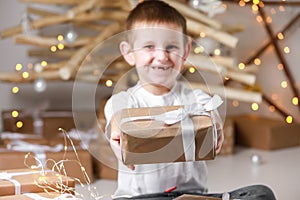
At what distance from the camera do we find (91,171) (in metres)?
2.28

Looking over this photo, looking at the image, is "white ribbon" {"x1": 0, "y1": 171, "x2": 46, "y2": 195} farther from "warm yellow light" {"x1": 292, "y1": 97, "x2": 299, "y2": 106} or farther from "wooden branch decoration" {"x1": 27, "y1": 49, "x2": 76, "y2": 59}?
"warm yellow light" {"x1": 292, "y1": 97, "x2": 299, "y2": 106}

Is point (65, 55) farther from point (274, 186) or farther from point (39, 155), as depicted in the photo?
point (274, 186)

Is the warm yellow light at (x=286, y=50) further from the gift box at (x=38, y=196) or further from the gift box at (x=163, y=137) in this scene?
the gift box at (x=38, y=196)

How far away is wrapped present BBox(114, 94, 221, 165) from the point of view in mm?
1271

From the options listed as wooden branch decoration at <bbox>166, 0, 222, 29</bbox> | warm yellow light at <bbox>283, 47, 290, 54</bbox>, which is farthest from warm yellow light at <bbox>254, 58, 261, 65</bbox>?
wooden branch decoration at <bbox>166, 0, 222, 29</bbox>

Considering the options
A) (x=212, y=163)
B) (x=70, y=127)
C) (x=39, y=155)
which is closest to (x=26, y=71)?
(x=70, y=127)

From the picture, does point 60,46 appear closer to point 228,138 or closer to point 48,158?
point 48,158

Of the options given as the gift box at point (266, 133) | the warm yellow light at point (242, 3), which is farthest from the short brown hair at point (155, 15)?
the warm yellow light at point (242, 3)

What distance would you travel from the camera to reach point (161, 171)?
159 centimetres

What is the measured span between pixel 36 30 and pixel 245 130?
3.64 ft

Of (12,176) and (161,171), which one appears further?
(161,171)

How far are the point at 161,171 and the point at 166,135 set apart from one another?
1.10ft

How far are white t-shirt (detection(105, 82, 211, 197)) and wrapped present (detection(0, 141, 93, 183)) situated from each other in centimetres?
52

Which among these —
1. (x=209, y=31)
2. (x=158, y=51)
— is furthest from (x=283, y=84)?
(x=158, y=51)
